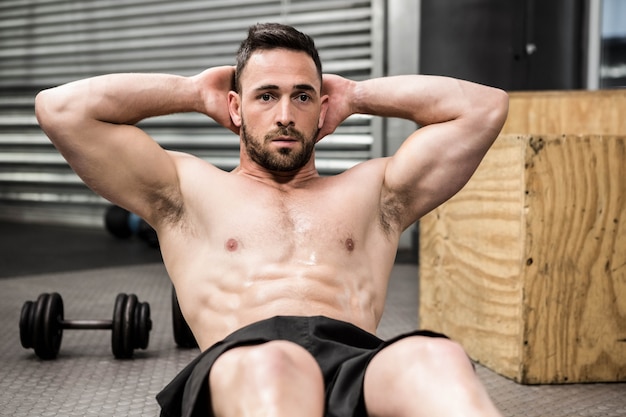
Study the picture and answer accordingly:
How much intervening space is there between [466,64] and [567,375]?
8.59 feet

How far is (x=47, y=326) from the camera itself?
2797mm

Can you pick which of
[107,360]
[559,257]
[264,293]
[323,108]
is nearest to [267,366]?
[264,293]

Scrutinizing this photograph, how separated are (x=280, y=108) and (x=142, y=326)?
48.8 inches

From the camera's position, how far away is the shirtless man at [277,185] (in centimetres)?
179

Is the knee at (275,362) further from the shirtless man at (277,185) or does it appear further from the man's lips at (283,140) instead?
the man's lips at (283,140)

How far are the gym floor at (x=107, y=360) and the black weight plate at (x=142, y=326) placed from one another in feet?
0.18

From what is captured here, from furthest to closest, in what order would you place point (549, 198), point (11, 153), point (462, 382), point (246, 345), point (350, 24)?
point (11, 153) → point (350, 24) → point (549, 198) → point (246, 345) → point (462, 382)

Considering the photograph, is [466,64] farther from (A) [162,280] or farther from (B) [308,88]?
(B) [308,88]

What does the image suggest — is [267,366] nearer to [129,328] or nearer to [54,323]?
[129,328]

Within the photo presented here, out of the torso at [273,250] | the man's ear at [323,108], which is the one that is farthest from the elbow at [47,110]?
the man's ear at [323,108]

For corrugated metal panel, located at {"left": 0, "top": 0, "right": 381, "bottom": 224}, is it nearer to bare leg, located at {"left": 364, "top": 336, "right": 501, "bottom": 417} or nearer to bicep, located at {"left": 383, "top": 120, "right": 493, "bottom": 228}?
bicep, located at {"left": 383, "top": 120, "right": 493, "bottom": 228}

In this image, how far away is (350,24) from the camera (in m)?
5.78

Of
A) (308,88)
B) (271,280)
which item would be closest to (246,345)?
(271,280)

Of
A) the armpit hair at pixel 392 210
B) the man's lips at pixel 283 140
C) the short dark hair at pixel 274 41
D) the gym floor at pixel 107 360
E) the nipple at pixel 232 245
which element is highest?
the short dark hair at pixel 274 41
